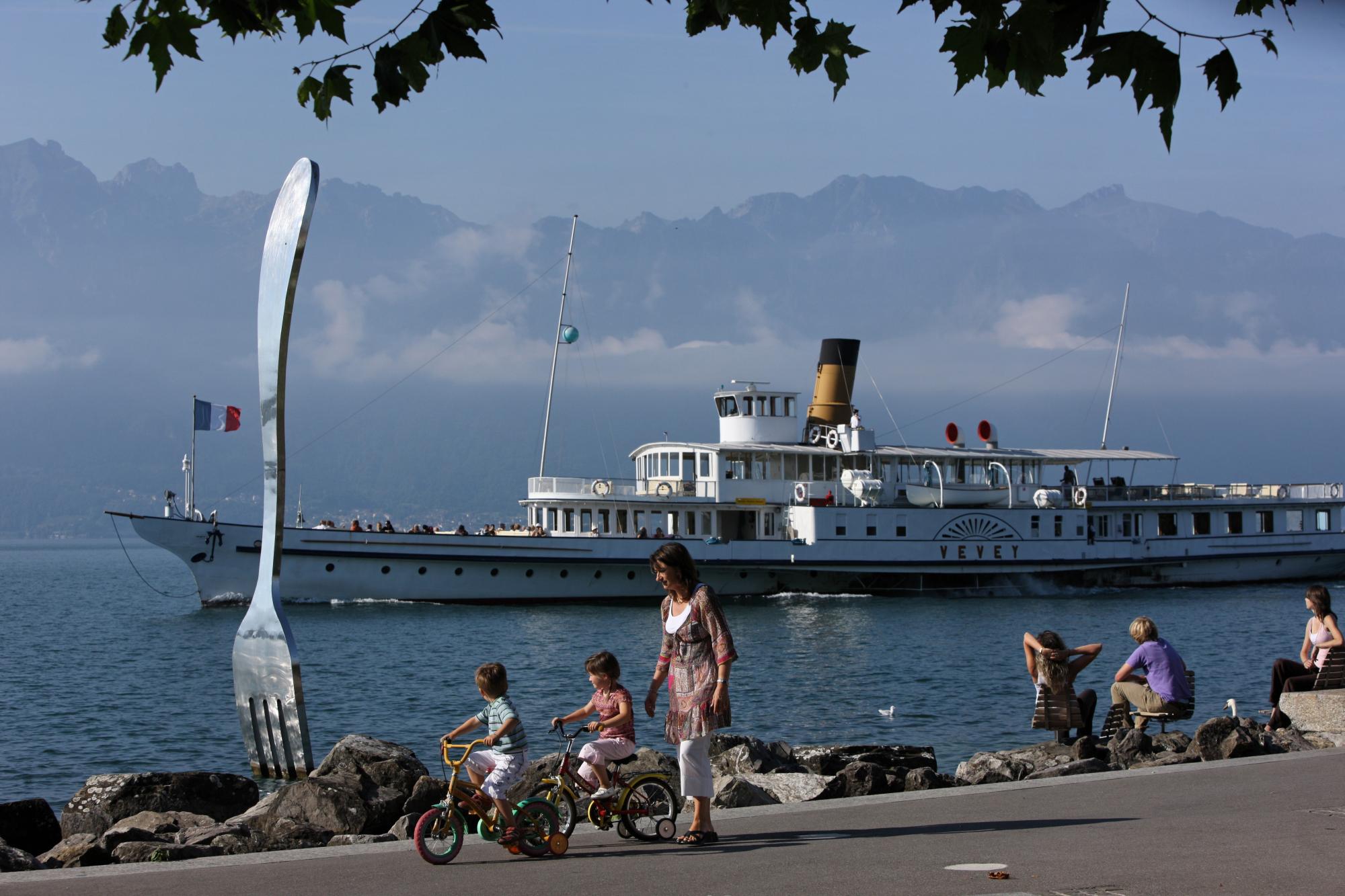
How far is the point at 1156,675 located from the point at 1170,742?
3.07 ft

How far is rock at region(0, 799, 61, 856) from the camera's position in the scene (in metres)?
10.7

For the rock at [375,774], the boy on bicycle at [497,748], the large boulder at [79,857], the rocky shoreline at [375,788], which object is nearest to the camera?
the boy on bicycle at [497,748]

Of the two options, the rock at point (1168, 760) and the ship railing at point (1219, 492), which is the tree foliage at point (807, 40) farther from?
the ship railing at point (1219, 492)

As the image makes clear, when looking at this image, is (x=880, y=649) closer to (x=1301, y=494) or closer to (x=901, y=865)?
(x=901, y=865)

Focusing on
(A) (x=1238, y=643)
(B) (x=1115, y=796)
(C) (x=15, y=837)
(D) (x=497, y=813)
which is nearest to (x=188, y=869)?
(D) (x=497, y=813)

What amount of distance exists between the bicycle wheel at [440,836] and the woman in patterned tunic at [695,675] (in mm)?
1200

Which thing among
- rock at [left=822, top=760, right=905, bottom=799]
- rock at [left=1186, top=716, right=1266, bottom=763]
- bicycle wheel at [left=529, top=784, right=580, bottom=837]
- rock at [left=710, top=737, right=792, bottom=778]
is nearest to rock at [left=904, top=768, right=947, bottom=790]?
rock at [left=822, top=760, right=905, bottom=799]

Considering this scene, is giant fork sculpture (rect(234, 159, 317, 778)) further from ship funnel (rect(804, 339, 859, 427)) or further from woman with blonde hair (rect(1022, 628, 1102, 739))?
ship funnel (rect(804, 339, 859, 427))

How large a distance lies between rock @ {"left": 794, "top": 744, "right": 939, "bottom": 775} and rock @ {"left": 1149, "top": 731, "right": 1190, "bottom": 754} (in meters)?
2.10

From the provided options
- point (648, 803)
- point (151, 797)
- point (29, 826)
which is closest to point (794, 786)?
point (648, 803)

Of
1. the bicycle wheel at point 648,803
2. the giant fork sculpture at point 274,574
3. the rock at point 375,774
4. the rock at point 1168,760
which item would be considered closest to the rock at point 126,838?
the rock at point 375,774

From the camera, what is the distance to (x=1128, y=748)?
41.1 feet

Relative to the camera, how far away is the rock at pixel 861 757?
42.6 feet

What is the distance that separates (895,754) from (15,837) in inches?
303
